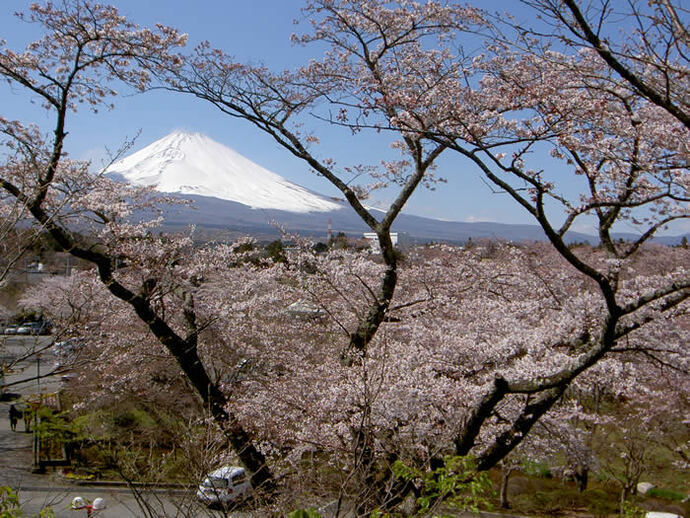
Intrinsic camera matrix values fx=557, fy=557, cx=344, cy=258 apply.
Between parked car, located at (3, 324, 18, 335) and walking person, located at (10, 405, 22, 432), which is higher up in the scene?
parked car, located at (3, 324, 18, 335)

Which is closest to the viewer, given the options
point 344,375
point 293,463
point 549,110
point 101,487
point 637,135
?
point 549,110

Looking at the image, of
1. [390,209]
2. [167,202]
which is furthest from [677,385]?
[167,202]

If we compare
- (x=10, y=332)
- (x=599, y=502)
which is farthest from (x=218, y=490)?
(x=599, y=502)

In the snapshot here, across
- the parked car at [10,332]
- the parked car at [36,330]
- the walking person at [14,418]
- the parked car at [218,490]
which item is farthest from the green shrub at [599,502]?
the walking person at [14,418]

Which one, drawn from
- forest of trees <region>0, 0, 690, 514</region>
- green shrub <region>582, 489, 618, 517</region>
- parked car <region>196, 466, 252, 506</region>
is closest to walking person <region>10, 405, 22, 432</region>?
forest of trees <region>0, 0, 690, 514</region>

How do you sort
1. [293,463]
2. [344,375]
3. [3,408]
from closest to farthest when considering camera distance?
[293,463] < [344,375] < [3,408]

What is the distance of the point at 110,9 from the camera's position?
5984 millimetres

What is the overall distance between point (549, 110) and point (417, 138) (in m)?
1.49

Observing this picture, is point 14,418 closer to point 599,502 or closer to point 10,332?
point 10,332

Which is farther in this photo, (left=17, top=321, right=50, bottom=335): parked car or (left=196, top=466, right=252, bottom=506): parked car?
(left=17, top=321, right=50, bottom=335): parked car

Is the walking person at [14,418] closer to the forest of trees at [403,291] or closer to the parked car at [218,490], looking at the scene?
the forest of trees at [403,291]

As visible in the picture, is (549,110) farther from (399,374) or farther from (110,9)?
(110,9)

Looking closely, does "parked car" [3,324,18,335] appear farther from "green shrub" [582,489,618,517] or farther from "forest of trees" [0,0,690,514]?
"green shrub" [582,489,618,517]

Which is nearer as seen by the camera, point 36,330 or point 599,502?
point 36,330
